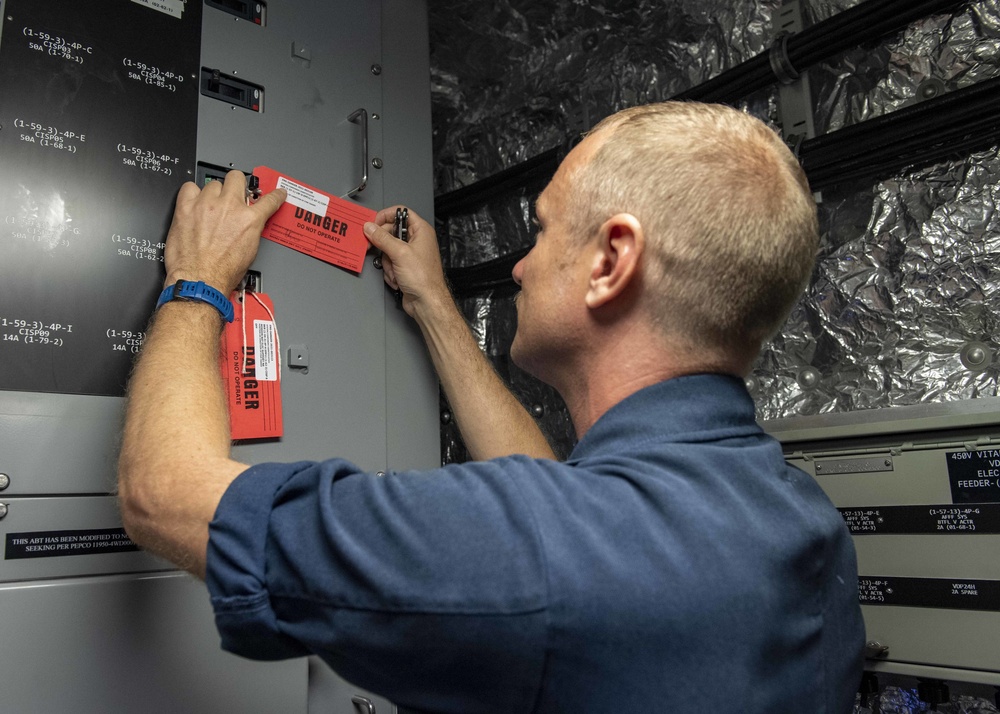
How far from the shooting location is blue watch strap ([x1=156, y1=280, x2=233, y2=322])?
42.9 inches

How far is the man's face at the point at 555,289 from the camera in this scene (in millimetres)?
990

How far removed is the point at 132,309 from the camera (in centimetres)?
112

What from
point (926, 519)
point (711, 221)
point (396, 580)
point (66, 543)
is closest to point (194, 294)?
point (66, 543)

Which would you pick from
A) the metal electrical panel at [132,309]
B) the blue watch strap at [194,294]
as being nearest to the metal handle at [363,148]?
the metal electrical panel at [132,309]

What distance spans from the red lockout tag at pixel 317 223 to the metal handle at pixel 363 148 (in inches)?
1.2

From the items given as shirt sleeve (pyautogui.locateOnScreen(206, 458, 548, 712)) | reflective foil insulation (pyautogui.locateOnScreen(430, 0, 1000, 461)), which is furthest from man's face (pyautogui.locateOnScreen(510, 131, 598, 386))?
reflective foil insulation (pyautogui.locateOnScreen(430, 0, 1000, 461))

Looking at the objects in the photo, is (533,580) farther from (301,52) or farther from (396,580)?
(301,52)

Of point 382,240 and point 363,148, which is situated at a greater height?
point 363,148

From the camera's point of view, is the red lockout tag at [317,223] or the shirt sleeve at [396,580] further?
the red lockout tag at [317,223]

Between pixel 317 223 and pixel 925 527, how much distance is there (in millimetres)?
1160

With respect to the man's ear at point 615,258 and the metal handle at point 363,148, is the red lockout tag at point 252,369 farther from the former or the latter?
the man's ear at point 615,258

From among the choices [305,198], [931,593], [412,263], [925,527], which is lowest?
[931,593]

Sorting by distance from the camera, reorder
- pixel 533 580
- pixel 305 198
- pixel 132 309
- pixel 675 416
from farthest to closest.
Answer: pixel 305 198 → pixel 132 309 → pixel 675 416 → pixel 533 580

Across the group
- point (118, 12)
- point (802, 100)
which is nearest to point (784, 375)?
point (802, 100)
